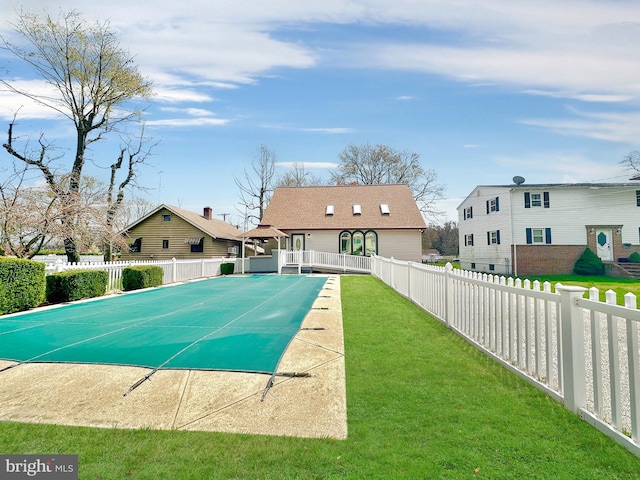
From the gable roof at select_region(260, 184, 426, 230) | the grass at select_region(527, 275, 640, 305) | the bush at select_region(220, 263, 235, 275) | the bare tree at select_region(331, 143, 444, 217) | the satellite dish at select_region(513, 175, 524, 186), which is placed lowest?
the grass at select_region(527, 275, 640, 305)

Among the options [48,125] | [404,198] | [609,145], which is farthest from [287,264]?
[609,145]

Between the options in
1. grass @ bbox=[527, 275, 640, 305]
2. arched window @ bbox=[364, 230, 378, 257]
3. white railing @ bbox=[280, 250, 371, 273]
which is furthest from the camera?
arched window @ bbox=[364, 230, 378, 257]

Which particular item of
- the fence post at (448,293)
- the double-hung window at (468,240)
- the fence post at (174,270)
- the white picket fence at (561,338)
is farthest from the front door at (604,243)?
the fence post at (174,270)

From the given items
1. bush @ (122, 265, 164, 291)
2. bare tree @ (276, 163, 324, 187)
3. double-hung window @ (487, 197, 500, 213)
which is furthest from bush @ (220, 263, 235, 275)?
bare tree @ (276, 163, 324, 187)

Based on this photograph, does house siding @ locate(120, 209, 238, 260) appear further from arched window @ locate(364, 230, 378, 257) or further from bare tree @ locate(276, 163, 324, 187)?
bare tree @ locate(276, 163, 324, 187)

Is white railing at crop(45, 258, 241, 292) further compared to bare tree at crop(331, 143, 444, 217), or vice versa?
bare tree at crop(331, 143, 444, 217)

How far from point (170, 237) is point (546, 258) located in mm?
26603

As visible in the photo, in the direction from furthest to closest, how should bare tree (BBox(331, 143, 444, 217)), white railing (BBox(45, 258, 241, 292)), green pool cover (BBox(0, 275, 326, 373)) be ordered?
bare tree (BBox(331, 143, 444, 217))
white railing (BBox(45, 258, 241, 292))
green pool cover (BBox(0, 275, 326, 373))

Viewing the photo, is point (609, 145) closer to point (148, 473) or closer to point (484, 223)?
point (484, 223)

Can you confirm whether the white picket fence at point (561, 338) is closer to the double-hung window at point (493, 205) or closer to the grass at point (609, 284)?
the grass at point (609, 284)

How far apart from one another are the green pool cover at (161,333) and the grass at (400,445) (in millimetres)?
1458

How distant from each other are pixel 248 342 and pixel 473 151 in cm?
2386

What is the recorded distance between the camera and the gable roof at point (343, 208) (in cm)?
2375

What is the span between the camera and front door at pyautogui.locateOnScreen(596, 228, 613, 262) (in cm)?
2205
